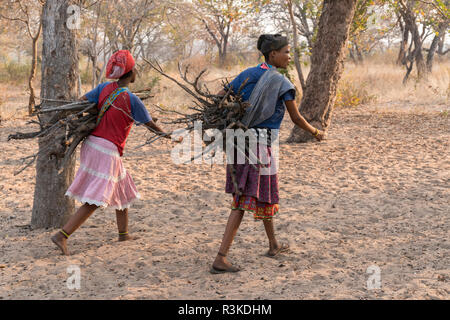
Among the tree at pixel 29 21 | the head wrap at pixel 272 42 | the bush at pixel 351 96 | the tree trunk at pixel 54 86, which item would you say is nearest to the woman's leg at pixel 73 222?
the tree trunk at pixel 54 86

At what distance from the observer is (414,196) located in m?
4.95

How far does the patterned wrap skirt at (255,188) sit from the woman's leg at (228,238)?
54mm

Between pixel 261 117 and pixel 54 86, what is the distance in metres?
1.84

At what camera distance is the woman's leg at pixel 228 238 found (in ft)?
10.5

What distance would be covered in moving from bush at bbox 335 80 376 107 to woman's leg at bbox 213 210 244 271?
8292 mm

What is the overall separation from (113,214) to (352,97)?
796 cm

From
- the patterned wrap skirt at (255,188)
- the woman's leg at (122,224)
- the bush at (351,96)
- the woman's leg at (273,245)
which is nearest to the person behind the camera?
the patterned wrap skirt at (255,188)

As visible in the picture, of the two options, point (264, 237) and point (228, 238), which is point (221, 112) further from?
point (264, 237)

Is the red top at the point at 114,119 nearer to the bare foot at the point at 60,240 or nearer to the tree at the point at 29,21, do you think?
the bare foot at the point at 60,240

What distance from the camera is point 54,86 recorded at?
389 cm

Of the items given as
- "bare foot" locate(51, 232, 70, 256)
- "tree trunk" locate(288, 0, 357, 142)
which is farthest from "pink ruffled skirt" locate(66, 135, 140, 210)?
"tree trunk" locate(288, 0, 357, 142)

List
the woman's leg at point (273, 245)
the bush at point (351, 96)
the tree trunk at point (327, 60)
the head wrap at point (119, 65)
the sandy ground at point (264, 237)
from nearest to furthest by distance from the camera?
1. the sandy ground at point (264, 237)
2. the head wrap at point (119, 65)
3. the woman's leg at point (273, 245)
4. the tree trunk at point (327, 60)
5. the bush at point (351, 96)

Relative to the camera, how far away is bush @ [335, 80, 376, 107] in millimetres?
11117
